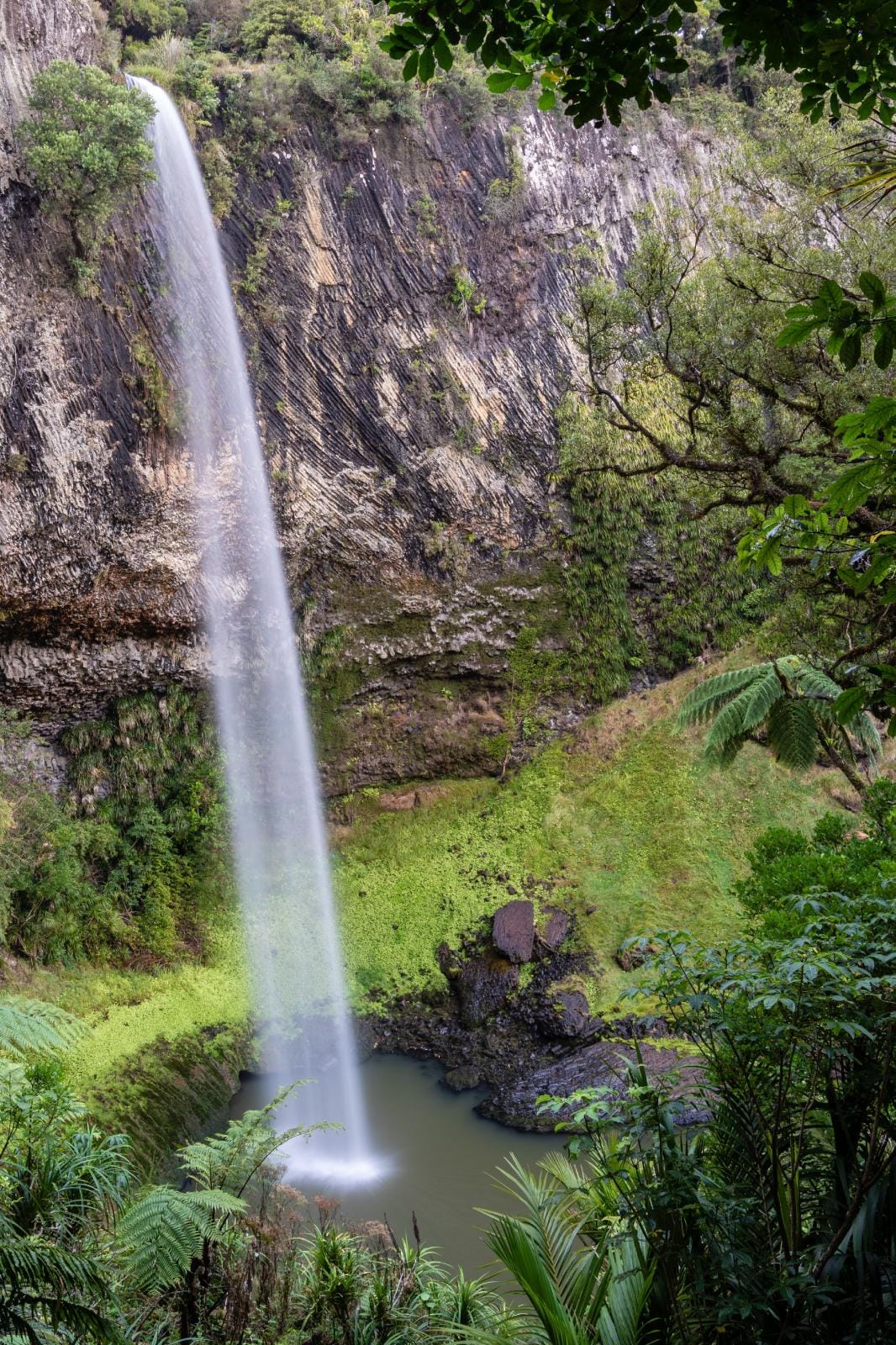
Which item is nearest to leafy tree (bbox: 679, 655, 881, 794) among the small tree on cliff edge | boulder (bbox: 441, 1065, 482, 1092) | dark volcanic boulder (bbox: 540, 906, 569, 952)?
dark volcanic boulder (bbox: 540, 906, 569, 952)

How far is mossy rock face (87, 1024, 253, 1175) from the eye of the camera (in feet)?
27.4

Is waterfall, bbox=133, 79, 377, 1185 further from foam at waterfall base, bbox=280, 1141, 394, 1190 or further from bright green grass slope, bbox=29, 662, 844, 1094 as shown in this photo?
foam at waterfall base, bbox=280, 1141, 394, 1190

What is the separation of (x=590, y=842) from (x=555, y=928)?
178cm

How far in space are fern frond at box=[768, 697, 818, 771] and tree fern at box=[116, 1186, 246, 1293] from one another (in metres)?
6.10

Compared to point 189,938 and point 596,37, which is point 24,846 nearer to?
point 189,938

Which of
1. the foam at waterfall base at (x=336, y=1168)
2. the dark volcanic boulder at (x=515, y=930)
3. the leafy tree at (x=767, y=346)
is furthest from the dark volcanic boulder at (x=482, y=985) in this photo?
the leafy tree at (x=767, y=346)

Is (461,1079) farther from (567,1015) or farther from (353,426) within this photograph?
(353,426)

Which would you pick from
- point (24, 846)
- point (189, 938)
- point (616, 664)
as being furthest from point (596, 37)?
point (616, 664)

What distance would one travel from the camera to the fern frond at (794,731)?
7.84m

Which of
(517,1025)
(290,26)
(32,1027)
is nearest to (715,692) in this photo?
(517,1025)

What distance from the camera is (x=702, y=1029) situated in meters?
2.81

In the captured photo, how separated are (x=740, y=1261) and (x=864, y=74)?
312 cm

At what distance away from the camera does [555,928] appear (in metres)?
11.3

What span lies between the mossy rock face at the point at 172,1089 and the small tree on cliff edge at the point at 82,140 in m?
9.59
